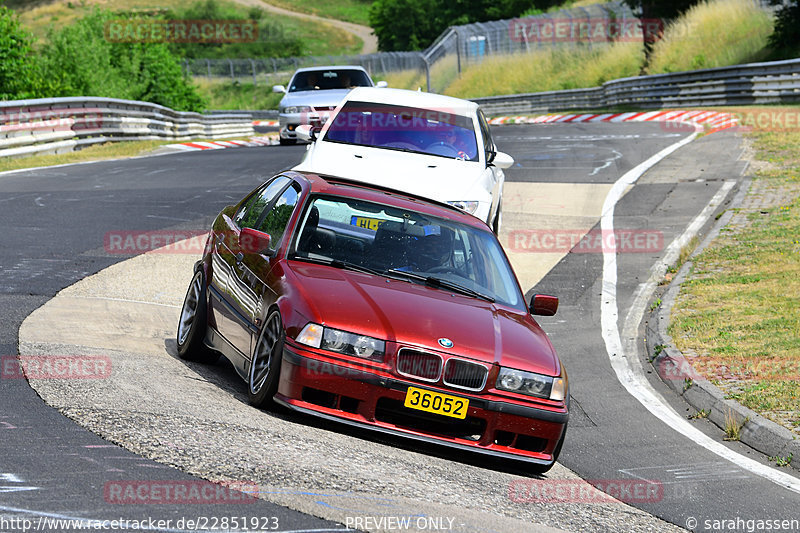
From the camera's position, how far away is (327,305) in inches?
251

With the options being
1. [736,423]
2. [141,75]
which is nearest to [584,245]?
[736,423]

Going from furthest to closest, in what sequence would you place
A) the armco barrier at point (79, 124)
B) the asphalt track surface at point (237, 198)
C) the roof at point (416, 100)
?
the armco barrier at point (79, 124)
the roof at point (416, 100)
the asphalt track surface at point (237, 198)

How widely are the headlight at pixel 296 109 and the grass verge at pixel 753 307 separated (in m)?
10.6

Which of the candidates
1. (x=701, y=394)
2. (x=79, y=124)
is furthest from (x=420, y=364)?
(x=79, y=124)

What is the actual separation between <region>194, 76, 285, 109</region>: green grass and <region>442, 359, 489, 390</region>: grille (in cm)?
6939

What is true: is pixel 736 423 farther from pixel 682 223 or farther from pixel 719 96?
pixel 719 96

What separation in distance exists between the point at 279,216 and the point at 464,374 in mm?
2109

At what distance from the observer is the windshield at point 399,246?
7.31 m

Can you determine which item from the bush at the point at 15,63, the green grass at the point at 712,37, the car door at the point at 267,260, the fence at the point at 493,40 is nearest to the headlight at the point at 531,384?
the car door at the point at 267,260

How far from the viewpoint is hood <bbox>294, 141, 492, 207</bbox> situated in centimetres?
1122

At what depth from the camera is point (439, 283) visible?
23.6ft

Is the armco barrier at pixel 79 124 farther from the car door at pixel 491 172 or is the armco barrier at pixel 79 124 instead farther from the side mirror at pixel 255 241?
the side mirror at pixel 255 241

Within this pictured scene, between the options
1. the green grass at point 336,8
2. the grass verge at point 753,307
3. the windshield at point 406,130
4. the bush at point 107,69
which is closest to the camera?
the grass verge at point 753,307

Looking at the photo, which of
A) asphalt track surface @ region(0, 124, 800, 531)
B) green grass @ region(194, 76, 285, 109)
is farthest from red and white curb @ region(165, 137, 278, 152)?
green grass @ region(194, 76, 285, 109)
